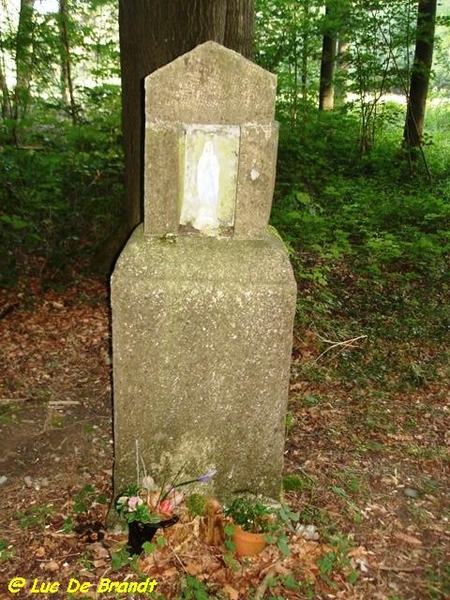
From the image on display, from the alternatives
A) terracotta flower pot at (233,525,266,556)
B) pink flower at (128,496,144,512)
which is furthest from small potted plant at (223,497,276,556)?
pink flower at (128,496,144,512)

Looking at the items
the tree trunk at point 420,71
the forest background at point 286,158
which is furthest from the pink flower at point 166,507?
the tree trunk at point 420,71

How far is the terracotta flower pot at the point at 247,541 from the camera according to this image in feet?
8.65

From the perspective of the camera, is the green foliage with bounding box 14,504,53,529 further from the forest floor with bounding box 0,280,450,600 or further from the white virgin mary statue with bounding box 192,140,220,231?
the white virgin mary statue with bounding box 192,140,220,231

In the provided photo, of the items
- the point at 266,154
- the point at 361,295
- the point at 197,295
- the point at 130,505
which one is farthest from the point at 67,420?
the point at 361,295

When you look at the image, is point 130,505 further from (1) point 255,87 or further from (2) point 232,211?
(1) point 255,87

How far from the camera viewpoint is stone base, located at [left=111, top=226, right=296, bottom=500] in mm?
2408

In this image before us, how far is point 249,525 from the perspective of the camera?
2.68m

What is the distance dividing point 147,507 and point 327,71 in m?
11.9

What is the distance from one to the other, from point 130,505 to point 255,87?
2.06 meters

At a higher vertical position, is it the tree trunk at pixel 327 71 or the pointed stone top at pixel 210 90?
the tree trunk at pixel 327 71

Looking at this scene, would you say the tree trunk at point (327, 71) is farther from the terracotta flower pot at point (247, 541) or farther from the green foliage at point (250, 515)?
the terracotta flower pot at point (247, 541)

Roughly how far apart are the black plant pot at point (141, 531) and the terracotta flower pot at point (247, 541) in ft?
1.12

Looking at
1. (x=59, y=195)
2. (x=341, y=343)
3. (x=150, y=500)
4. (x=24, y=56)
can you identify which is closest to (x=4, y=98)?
(x=24, y=56)

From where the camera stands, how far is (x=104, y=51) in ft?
26.1
